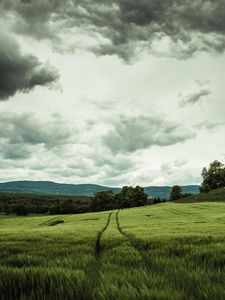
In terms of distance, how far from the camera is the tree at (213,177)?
439ft

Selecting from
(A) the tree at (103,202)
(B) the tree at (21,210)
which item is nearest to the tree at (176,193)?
(A) the tree at (103,202)

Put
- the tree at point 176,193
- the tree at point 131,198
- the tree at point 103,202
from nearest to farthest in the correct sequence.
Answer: the tree at point 131,198 → the tree at point 103,202 → the tree at point 176,193

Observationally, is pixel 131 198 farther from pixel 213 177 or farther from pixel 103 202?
pixel 213 177

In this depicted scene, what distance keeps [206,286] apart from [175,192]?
145 m

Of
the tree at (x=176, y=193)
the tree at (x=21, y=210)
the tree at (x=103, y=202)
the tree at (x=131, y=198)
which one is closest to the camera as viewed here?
the tree at (x=131, y=198)

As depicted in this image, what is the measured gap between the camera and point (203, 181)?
138750 mm

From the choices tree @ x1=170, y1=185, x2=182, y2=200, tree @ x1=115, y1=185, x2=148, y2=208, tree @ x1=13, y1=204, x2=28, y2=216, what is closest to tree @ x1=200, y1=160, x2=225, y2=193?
tree @ x1=170, y1=185, x2=182, y2=200

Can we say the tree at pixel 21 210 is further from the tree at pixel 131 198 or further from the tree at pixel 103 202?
the tree at pixel 131 198

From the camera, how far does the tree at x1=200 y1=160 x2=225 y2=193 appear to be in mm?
133875

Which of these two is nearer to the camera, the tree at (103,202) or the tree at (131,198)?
the tree at (131,198)

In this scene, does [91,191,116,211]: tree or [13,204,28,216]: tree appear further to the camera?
[13,204,28,216]: tree

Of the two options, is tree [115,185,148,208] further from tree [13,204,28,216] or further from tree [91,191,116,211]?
tree [13,204,28,216]

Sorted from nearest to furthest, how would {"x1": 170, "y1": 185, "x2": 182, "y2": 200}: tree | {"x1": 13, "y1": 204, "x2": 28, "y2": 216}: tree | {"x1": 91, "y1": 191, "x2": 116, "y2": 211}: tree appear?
{"x1": 91, "y1": 191, "x2": 116, "y2": 211}: tree
{"x1": 13, "y1": 204, "x2": 28, "y2": 216}: tree
{"x1": 170, "y1": 185, "x2": 182, "y2": 200}: tree

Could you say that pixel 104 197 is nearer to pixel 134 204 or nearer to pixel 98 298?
pixel 134 204
